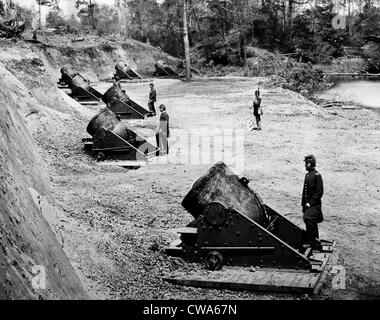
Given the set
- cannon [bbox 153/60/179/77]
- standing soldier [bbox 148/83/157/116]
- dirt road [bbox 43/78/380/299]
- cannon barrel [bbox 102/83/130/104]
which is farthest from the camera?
cannon [bbox 153/60/179/77]

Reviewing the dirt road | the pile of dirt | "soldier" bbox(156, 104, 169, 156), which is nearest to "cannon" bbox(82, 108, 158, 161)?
the dirt road

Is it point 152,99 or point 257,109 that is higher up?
point 152,99

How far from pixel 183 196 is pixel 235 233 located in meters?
3.79

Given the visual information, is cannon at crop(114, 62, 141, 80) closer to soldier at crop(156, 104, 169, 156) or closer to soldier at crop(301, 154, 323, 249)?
soldier at crop(156, 104, 169, 156)

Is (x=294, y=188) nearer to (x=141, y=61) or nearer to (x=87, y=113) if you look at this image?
(x=87, y=113)

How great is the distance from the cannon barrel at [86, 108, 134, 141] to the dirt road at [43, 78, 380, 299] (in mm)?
686

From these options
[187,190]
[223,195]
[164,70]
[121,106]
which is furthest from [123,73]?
[223,195]

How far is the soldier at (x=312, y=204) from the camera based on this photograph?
775 cm

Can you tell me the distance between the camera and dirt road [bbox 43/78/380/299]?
6.99m

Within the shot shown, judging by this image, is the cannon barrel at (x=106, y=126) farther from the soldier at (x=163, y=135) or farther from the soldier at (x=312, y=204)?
the soldier at (x=312, y=204)

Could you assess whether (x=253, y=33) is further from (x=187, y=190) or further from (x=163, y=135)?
(x=187, y=190)

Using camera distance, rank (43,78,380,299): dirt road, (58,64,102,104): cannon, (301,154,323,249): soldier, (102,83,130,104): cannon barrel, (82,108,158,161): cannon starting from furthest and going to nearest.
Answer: (58,64,102,104): cannon, (102,83,130,104): cannon barrel, (82,108,158,161): cannon, (301,154,323,249): soldier, (43,78,380,299): dirt road

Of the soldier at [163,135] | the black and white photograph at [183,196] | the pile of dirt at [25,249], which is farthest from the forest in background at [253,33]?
the pile of dirt at [25,249]

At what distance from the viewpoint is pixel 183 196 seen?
10.9 m
